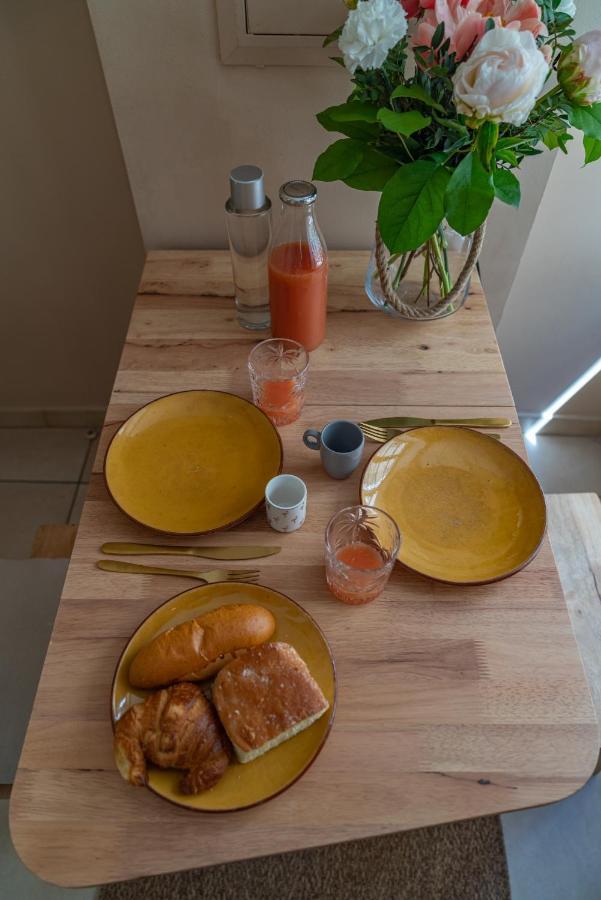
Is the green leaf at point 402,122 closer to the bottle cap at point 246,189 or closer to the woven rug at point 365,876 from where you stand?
the bottle cap at point 246,189

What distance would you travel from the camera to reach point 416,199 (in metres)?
0.84

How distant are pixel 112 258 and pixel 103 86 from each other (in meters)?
0.42

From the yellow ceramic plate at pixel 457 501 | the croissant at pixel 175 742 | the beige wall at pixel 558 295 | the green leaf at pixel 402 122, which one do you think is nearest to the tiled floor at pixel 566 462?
the beige wall at pixel 558 295

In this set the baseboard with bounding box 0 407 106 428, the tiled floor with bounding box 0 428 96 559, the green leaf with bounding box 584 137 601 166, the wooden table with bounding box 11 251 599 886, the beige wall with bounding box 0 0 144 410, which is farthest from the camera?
the baseboard with bounding box 0 407 106 428

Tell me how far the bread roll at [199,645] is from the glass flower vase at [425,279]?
2.08 feet

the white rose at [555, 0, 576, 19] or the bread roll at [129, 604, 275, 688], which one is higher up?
the white rose at [555, 0, 576, 19]

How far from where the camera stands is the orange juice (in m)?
1.01

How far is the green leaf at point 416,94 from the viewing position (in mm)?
771

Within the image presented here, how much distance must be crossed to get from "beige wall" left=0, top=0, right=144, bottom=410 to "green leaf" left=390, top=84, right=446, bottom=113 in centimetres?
74

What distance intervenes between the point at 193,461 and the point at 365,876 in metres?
1.02

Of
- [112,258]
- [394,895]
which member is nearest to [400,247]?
[112,258]

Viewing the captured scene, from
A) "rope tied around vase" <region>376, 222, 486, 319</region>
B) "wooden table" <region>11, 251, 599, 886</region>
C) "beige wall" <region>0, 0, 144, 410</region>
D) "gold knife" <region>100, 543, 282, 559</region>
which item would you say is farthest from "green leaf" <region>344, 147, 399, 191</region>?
"beige wall" <region>0, 0, 144, 410</region>

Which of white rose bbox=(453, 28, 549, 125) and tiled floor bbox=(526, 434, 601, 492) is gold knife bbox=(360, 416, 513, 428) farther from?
tiled floor bbox=(526, 434, 601, 492)

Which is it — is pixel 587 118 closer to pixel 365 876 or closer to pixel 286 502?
pixel 286 502
